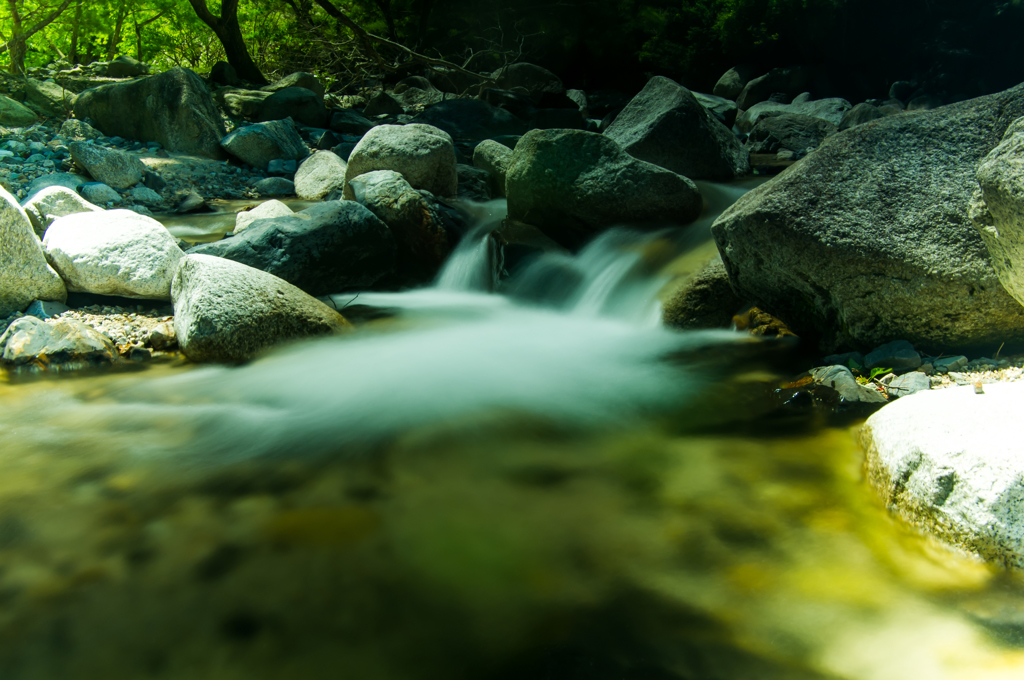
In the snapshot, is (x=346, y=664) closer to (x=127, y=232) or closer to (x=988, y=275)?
(x=988, y=275)

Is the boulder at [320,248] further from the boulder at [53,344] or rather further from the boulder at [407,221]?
the boulder at [53,344]

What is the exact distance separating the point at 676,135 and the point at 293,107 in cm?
897

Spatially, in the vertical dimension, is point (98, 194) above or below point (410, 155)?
below

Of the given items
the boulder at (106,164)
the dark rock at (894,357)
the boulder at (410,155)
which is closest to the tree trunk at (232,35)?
the boulder at (106,164)

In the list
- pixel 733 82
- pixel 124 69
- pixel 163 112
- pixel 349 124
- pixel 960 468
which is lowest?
pixel 960 468

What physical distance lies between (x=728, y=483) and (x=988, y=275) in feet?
6.51

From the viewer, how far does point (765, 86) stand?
19156mm

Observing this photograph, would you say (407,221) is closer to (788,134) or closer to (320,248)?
(320,248)

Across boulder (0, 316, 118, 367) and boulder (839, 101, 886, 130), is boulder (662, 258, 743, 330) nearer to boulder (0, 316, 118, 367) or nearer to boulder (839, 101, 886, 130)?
boulder (0, 316, 118, 367)

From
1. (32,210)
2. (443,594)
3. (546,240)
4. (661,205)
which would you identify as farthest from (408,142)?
(443,594)

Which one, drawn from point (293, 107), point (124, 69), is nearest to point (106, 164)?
point (293, 107)

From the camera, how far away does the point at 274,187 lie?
10.3 meters

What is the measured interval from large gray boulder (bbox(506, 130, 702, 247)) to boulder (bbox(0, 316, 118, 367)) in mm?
4077

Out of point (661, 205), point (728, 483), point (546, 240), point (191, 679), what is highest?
point (661, 205)
